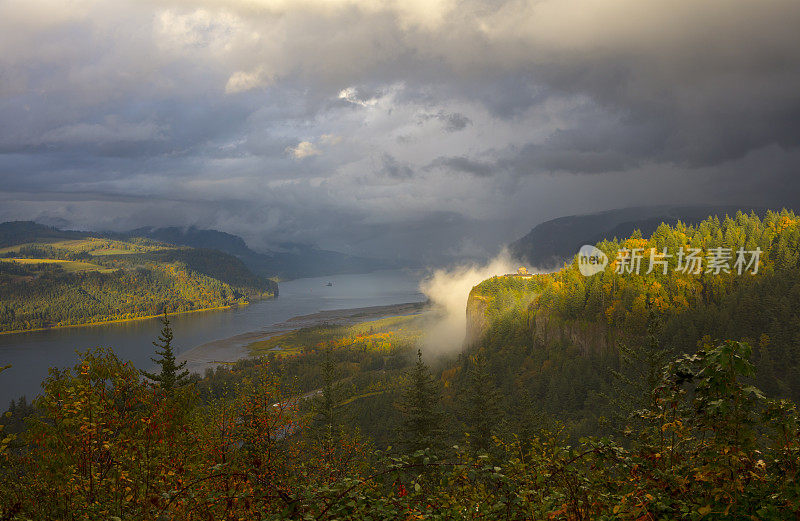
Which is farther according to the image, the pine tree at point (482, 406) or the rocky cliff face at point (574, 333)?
the rocky cliff face at point (574, 333)

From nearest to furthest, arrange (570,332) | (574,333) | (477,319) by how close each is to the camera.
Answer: (574,333)
(570,332)
(477,319)

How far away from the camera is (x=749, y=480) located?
5.95 m

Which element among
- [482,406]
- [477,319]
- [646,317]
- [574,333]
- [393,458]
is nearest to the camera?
[393,458]

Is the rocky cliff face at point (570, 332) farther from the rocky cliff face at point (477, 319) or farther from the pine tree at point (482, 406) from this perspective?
the pine tree at point (482, 406)

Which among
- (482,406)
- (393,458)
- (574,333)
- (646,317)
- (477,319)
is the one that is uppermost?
(393,458)

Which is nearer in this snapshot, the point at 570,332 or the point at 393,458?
the point at 393,458

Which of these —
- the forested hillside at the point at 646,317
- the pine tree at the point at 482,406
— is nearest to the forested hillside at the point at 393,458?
the pine tree at the point at 482,406

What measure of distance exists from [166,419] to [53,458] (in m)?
4.36

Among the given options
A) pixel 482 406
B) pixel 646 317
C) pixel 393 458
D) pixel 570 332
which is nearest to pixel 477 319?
pixel 570 332

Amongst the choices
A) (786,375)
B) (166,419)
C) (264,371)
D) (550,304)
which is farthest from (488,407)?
(550,304)

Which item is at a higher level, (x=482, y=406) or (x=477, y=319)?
(x=482, y=406)

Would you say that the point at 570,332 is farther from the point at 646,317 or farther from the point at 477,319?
the point at 477,319

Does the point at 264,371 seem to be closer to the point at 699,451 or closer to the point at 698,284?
the point at 699,451

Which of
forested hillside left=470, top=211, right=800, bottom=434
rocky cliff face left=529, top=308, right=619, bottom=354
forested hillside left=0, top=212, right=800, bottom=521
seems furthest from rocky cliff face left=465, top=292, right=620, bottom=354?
forested hillside left=0, top=212, right=800, bottom=521
